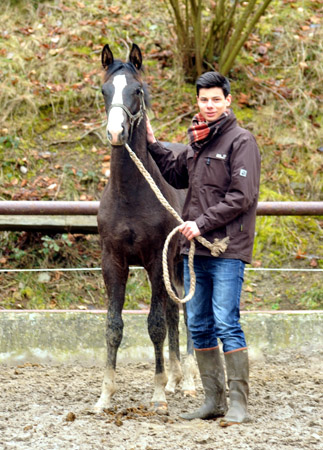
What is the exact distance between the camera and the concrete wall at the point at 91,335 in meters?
5.99

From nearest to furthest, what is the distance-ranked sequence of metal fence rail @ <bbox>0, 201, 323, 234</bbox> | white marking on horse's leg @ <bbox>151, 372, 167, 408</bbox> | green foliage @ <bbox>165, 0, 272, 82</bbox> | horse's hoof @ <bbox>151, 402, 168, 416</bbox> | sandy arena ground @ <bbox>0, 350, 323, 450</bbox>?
sandy arena ground @ <bbox>0, 350, 323, 450</bbox> → horse's hoof @ <bbox>151, 402, 168, 416</bbox> → white marking on horse's leg @ <bbox>151, 372, 167, 408</bbox> → metal fence rail @ <bbox>0, 201, 323, 234</bbox> → green foliage @ <bbox>165, 0, 272, 82</bbox>

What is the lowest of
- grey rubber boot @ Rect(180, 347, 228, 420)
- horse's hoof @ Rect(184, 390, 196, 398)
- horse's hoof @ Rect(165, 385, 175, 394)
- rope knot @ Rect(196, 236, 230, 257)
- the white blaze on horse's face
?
horse's hoof @ Rect(165, 385, 175, 394)

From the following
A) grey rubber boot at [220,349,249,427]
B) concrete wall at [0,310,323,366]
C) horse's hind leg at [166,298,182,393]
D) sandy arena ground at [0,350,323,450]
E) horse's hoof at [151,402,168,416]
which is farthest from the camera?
concrete wall at [0,310,323,366]

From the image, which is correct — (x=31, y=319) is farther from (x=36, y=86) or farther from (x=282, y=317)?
(x=36, y=86)

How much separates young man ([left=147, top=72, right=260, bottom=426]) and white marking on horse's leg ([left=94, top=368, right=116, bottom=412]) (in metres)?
0.58

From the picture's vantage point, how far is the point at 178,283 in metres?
6.02

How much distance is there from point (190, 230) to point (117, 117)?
89 cm

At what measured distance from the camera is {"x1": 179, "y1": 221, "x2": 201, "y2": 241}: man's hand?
13.3ft

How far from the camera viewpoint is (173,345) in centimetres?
561

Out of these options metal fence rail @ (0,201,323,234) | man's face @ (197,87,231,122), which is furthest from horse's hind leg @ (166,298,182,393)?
man's face @ (197,87,231,122)

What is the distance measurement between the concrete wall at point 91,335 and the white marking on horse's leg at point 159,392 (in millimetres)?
1259

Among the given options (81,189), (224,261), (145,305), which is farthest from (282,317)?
(81,189)

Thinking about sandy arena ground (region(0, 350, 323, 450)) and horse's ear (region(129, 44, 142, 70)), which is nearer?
sandy arena ground (region(0, 350, 323, 450))

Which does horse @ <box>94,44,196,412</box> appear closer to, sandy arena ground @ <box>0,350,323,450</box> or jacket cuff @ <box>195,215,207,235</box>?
sandy arena ground @ <box>0,350,323,450</box>
